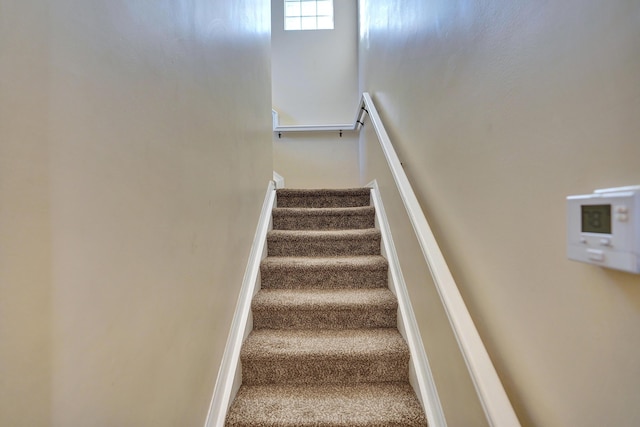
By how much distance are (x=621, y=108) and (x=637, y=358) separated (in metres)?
0.35

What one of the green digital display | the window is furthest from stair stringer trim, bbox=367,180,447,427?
the window

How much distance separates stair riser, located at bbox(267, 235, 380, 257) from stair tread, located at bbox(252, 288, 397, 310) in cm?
34

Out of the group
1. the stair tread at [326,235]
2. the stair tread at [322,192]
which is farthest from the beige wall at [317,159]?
the stair tread at [326,235]

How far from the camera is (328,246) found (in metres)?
1.90

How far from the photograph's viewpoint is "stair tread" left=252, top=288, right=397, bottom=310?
144cm

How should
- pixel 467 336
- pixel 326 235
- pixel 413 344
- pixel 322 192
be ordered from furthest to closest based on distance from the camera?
pixel 322 192 < pixel 326 235 < pixel 413 344 < pixel 467 336

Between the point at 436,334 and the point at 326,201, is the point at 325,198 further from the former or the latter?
the point at 436,334

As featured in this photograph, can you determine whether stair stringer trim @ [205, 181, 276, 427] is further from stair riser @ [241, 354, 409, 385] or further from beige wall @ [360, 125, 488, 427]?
beige wall @ [360, 125, 488, 427]

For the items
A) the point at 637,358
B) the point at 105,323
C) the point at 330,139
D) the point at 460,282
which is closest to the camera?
the point at 637,358

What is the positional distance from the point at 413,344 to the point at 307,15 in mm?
3705

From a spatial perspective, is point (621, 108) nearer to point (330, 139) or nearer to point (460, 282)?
point (460, 282)

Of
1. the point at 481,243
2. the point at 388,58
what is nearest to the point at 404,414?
the point at 481,243

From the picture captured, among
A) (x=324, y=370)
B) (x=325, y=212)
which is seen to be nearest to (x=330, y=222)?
(x=325, y=212)

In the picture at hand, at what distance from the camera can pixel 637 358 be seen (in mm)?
406
